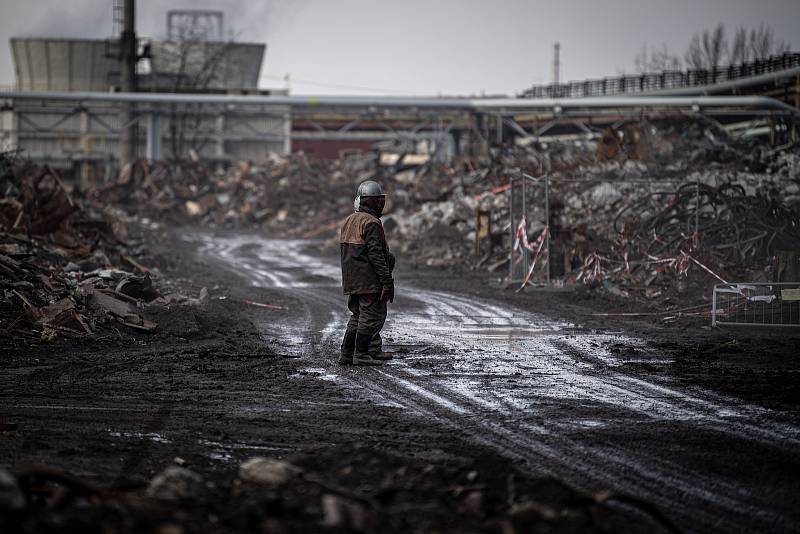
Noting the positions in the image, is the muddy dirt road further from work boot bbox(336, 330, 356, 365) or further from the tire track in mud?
work boot bbox(336, 330, 356, 365)

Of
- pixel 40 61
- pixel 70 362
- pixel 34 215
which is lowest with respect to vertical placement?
pixel 70 362

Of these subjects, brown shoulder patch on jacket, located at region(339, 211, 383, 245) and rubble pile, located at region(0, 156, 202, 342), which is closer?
brown shoulder patch on jacket, located at region(339, 211, 383, 245)

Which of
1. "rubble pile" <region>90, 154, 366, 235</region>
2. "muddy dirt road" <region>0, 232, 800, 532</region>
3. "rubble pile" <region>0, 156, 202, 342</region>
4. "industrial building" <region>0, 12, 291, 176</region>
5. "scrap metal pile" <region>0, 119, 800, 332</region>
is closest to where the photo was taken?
"muddy dirt road" <region>0, 232, 800, 532</region>

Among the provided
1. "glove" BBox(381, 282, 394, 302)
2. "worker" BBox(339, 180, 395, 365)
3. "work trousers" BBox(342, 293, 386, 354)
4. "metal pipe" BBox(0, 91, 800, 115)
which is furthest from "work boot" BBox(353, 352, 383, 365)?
"metal pipe" BBox(0, 91, 800, 115)

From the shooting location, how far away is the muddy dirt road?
18.5 ft

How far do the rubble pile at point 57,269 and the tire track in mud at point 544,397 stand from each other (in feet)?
8.61

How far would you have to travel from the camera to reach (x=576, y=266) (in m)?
19.4

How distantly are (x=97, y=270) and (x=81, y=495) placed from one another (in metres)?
11.9

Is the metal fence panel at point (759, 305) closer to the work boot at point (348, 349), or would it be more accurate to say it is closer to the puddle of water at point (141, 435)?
the work boot at point (348, 349)

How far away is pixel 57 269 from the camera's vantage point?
15.2m

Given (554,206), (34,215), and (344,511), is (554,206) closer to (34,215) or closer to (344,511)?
(34,215)

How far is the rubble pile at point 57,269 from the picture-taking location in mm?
11719

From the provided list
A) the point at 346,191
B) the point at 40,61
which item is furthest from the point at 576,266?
the point at 40,61

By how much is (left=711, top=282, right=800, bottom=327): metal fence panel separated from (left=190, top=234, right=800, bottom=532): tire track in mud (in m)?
2.37
